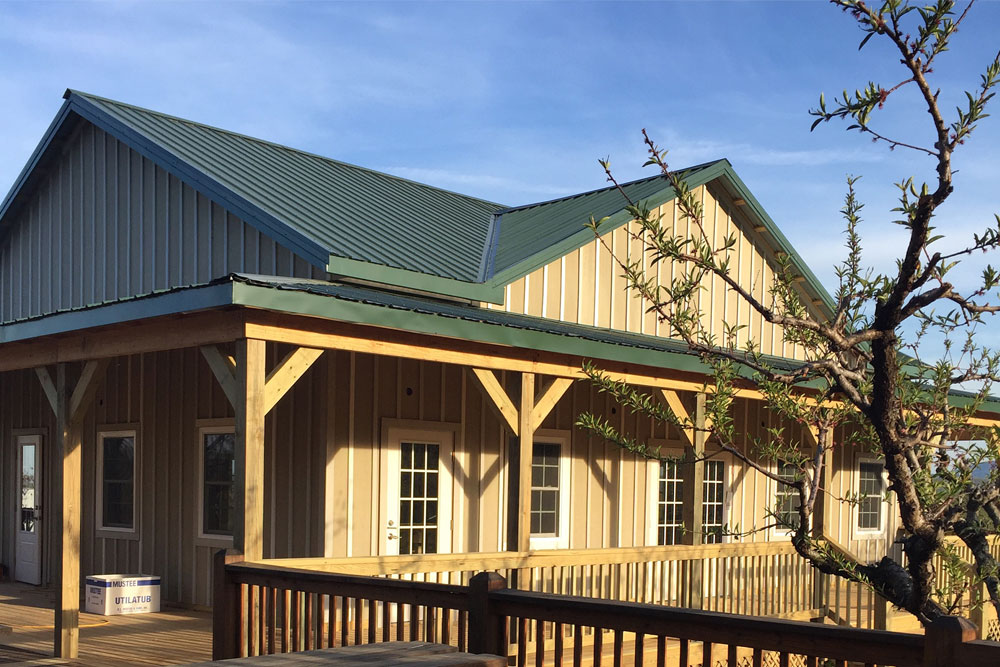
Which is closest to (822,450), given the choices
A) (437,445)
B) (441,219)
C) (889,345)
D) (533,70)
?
(889,345)

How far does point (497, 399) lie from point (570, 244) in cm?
434

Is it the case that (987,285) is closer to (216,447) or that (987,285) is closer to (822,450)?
(822,450)

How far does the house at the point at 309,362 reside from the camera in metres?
9.35

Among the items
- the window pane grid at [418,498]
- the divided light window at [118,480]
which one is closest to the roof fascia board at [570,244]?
the window pane grid at [418,498]

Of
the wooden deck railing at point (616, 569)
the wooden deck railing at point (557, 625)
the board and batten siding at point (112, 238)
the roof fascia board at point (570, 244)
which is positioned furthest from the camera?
the roof fascia board at point (570, 244)

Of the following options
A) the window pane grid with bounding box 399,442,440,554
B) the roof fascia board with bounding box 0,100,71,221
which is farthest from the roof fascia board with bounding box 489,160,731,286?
the roof fascia board with bounding box 0,100,71,221

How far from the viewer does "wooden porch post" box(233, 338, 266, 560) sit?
793 cm

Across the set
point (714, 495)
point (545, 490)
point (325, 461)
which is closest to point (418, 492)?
point (325, 461)

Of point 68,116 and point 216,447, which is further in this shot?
point 68,116

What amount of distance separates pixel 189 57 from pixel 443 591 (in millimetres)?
28435

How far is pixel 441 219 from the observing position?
1577 centimetres

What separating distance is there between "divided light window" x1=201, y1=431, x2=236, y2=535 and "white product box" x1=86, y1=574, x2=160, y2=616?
0.84 meters

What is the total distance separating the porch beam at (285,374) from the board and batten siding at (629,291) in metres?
4.74

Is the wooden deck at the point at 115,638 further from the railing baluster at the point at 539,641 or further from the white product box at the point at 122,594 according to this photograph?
the railing baluster at the point at 539,641
